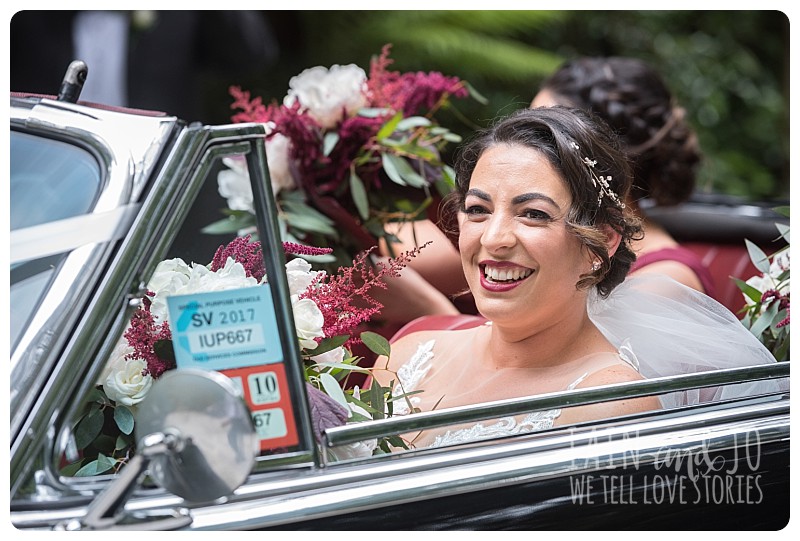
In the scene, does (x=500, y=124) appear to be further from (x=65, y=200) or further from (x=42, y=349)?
(x=42, y=349)

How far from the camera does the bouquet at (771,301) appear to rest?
7.34 feet

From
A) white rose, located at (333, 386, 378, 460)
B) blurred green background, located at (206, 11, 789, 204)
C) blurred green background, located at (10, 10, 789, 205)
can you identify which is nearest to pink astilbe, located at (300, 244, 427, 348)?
white rose, located at (333, 386, 378, 460)

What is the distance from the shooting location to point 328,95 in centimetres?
287

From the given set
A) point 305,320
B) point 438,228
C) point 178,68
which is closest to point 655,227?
point 438,228

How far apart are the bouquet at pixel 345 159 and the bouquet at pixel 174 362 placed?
94 centimetres

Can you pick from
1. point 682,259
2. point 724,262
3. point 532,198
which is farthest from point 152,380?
point 724,262

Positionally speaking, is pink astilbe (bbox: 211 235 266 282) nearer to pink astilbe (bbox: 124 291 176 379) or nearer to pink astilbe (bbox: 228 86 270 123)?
pink astilbe (bbox: 124 291 176 379)

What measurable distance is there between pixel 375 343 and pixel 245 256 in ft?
1.30

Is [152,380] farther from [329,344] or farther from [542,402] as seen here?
[542,402]

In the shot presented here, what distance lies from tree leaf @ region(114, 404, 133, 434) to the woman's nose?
2.29ft

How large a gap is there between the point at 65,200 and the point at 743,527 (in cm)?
124

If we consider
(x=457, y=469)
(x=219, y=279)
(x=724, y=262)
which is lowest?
(x=457, y=469)

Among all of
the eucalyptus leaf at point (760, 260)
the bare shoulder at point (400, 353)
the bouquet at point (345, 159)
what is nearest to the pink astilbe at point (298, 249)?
the bare shoulder at point (400, 353)

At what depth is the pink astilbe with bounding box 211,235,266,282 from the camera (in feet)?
4.75
